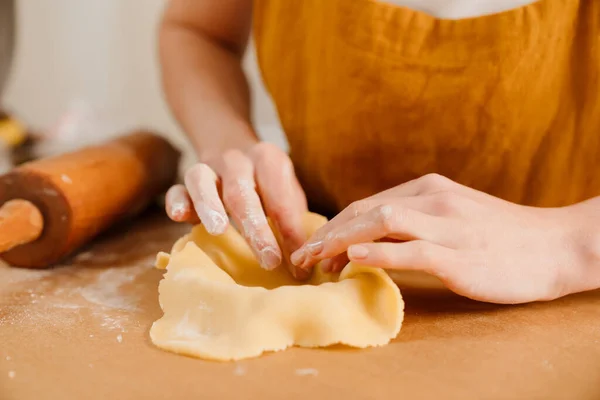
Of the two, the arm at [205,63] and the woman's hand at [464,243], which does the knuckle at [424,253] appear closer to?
the woman's hand at [464,243]

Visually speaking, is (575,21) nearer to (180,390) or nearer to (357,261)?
(357,261)

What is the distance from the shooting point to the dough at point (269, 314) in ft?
2.06

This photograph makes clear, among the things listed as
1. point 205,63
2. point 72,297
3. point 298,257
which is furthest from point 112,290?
point 205,63

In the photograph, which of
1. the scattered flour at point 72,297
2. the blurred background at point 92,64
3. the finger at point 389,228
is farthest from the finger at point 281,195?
the blurred background at point 92,64

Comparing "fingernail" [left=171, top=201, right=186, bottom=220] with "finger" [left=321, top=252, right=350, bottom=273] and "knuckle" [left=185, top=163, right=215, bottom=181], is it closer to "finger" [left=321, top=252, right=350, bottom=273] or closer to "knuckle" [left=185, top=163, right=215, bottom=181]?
"knuckle" [left=185, top=163, right=215, bottom=181]

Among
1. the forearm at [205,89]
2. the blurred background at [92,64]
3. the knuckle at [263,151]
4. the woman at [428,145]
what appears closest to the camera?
the woman at [428,145]

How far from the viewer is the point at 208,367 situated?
0.60 m

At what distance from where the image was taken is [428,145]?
3.01 feet

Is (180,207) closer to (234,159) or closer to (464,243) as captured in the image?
(234,159)

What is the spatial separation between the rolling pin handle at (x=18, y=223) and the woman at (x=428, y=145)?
20cm

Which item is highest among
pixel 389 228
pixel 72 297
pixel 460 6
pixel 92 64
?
pixel 460 6

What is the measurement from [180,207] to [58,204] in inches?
7.6

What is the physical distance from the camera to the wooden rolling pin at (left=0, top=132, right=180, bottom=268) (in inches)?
34.8

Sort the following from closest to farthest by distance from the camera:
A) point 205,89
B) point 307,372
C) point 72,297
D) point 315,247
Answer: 1. point 307,372
2. point 315,247
3. point 72,297
4. point 205,89
